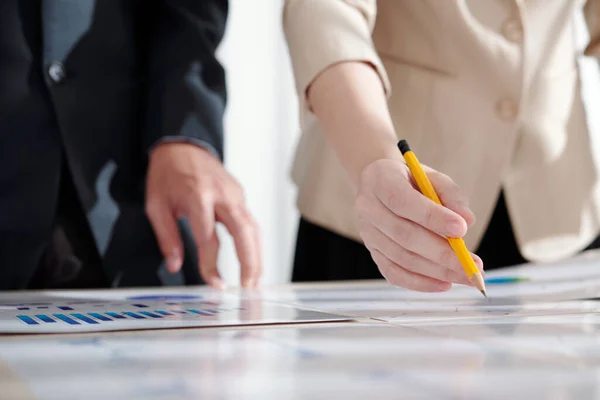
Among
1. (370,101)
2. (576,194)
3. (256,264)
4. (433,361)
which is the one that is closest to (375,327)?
(433,361)

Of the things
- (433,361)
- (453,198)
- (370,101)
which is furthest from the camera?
(370,101)

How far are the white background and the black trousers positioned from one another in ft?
3.67

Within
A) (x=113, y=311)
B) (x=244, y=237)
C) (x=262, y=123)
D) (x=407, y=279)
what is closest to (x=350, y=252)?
(x=244, y=237)

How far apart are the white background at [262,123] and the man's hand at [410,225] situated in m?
1.51

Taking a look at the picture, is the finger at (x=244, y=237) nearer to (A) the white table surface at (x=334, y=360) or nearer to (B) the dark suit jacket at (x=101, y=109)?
(B) the dark suit jacket at (x=101, y=109)

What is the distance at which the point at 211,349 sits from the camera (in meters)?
0.32

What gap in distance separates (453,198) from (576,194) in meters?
0.44

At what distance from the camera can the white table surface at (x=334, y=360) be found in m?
0.24

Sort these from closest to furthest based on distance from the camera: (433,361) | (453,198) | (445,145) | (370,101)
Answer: (433,361) → (453,198) → (370,101) → (445,145)

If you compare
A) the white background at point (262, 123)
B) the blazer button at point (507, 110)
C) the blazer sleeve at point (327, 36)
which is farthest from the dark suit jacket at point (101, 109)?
the white background at point (262, 123)

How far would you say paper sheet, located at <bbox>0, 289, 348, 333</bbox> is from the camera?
389 mm

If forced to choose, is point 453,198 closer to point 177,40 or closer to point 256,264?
point 256,264

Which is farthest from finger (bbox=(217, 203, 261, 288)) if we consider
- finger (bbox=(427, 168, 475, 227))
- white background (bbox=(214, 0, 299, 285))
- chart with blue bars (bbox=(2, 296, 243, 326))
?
white background (bbox=(214, 0, 299, 285))

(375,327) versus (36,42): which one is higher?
(36,42)
